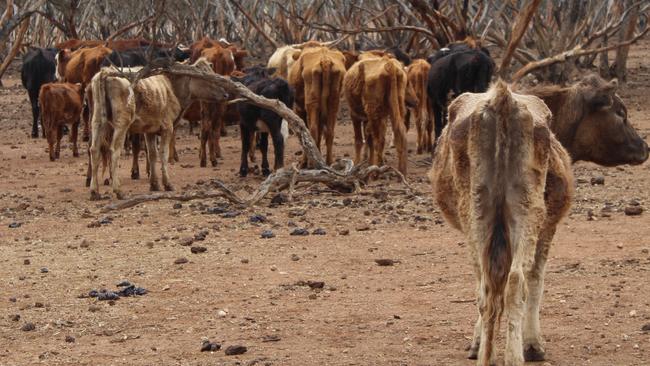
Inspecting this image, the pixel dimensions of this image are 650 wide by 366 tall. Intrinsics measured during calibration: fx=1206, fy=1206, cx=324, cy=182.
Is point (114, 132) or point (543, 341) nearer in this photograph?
point (543, 341)

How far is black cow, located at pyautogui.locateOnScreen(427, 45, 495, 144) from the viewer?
16.0 metres

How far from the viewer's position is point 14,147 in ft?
66.3

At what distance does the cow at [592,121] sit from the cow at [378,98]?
634 centimetres

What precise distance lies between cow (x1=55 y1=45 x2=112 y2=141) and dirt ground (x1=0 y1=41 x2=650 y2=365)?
6.44 metres

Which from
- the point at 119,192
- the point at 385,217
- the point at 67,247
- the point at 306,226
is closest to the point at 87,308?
the point at 67,247

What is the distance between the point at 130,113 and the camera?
13.7 m

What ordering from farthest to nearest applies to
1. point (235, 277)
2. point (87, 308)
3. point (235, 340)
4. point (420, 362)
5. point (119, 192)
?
point (119, 192), point (235, 277), point (87, 308), point (235, 340), point (420, 362)

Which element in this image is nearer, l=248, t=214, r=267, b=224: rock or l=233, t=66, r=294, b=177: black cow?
l=248, t=214, r=267, b=224: rock

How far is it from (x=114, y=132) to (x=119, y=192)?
0.69 m

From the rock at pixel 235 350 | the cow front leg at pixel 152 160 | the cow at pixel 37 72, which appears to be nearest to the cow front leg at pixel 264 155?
the cow front leg at pixel 152 160

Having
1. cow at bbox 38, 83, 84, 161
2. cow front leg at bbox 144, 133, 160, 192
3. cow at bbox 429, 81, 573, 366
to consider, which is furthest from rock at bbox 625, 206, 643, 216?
cow at bbox 38, 83, 84, 161

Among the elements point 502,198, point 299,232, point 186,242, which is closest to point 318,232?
point 299,232

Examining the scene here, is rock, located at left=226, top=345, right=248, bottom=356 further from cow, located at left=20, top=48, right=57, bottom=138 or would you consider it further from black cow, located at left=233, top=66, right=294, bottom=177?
cow, located at left=20, top=48, right=57, bottom=138

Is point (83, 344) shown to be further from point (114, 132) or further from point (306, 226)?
point (114, 132)
